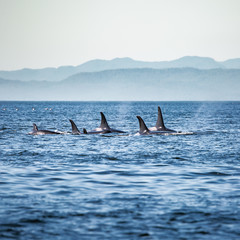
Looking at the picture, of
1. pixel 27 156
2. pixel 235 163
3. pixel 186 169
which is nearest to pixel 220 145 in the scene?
pixel 235 163

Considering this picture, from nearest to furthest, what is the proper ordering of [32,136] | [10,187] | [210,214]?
1. [210,214]
2. [10,187]
3. [32,136]

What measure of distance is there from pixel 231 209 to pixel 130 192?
10.9ft

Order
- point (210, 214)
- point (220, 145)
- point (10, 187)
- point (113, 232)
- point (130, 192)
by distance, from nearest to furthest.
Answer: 1. point (113, 232)
2. point (210, 214)
3. point (130, 192)
4. point (10, 187)
5. point (220, 145)

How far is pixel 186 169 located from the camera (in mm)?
18719

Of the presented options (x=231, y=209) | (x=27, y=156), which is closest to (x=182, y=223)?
Answer: (x=231, y=209)

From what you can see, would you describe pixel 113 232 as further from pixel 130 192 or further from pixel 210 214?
pixel 130 192

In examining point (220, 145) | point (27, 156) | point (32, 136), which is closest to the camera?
point (27, 156)

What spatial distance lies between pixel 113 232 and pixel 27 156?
44.6 ft

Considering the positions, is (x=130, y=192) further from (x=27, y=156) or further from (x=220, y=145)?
(x=220, y=145)

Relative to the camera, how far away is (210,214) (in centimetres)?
1163

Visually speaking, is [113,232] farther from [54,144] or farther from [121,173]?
[54,144]

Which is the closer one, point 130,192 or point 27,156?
point 130,192

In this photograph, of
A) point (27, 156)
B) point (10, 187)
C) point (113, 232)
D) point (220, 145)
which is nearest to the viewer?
point (113, 232)

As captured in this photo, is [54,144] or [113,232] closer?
[113,232]
